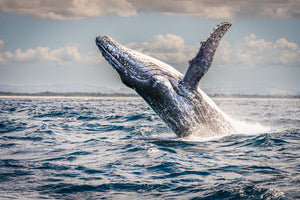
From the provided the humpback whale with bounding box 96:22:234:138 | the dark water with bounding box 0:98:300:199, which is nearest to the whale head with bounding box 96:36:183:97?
the humpback whale with bounding box 96:22:234:138

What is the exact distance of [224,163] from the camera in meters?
5.69

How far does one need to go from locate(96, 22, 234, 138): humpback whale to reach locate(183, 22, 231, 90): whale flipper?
6cm

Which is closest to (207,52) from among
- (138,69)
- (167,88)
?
(167,88)

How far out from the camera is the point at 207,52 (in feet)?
23.1

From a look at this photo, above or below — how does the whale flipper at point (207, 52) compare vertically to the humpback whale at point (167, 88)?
above

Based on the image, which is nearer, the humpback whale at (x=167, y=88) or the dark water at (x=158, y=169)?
the dark water at (x=158, y=169)

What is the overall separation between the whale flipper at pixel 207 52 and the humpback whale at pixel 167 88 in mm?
60

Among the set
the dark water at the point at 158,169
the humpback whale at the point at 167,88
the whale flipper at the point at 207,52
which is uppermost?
the whale flipper at the point at 207,52

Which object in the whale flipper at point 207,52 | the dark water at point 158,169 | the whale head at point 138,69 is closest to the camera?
the dark water at point 158,169

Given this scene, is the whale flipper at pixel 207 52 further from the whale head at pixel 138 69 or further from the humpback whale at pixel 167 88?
the whale head at pixel 138 69

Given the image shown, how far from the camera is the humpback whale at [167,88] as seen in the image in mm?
7617

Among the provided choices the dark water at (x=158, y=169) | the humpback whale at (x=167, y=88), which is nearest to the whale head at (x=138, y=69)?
the humpback whale at (x=167, y=88)

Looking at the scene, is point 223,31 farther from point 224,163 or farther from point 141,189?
point 141,189

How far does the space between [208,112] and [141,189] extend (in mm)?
4063
